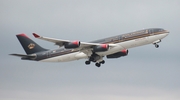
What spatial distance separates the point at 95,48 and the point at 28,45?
18350mm

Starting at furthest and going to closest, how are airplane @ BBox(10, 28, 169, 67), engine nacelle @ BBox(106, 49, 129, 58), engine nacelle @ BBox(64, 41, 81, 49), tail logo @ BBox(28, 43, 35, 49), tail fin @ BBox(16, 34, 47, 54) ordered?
tail logo @ BBox(28, 43, 35, 49) → tail fin @ BBox(16, 34, 47, 54) → engine nacelle @ BBox(106, 49, 129, 58) → airplane @ BBox(10, 28, 169, 67) → engine nacelle @ BBox(64, 41, 81, 49)

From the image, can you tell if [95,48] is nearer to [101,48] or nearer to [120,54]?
[101,48]

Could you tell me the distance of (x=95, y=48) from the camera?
9775cm

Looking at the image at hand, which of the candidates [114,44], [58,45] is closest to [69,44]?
[58,45]

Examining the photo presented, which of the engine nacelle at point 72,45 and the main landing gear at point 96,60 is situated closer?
the engine nacelle at point 72,45

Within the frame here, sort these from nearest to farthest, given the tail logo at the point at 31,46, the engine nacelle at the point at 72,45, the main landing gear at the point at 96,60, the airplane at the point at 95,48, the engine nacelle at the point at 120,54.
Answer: the engine nacelle at the point at 72,45
the airplane at the point at 95,48
the main landing gear at the point at 96,60
the engine nacelle at the point at 120,54
the tail logo at the point at 31,46

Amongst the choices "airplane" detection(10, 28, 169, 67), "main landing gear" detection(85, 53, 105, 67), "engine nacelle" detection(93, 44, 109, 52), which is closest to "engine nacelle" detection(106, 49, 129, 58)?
"airplane" detection(10, 28, 169, 67)

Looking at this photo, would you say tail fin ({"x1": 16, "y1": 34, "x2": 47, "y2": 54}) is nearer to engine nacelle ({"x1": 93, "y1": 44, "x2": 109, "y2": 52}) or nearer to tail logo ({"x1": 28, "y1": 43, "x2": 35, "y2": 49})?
A: tail logo ({"x1": 28, "y1": 43, "x2": 35, "y2": 49})

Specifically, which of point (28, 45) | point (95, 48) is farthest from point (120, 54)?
point (28, 45)

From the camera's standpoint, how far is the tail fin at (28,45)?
108 m

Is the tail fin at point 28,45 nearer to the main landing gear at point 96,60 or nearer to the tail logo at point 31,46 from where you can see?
the tail logo at point 31,46

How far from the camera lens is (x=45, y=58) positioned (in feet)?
344

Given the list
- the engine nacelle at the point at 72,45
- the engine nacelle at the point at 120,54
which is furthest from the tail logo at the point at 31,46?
the engine nacelle at the point at 120,54

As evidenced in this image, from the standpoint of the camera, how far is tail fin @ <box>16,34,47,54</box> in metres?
108
